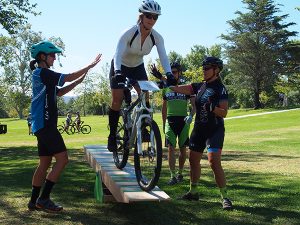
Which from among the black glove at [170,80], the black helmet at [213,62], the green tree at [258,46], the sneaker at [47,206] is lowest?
the sneaker at [47,206]

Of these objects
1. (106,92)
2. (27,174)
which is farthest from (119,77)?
(106,92)

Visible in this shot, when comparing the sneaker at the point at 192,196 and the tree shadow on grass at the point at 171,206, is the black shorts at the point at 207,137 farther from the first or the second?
the tree shadow on grass at the point at 171,206

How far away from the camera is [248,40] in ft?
193

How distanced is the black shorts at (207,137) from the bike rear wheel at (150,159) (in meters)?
1.09

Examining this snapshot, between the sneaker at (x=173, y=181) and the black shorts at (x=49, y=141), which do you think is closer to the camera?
the black shorts at (x=49, y=141)

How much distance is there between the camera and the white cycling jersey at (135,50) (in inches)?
228

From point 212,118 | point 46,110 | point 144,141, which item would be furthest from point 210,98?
point 46,110

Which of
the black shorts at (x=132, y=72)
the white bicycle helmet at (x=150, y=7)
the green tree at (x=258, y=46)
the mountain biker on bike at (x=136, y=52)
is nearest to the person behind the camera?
the white bicycle helmet at (x=150, y=7)

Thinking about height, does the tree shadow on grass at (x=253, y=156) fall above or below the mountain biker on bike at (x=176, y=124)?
below

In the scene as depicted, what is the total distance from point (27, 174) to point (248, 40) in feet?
174

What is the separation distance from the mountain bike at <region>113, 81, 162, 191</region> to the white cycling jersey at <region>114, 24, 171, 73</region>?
0.52 m

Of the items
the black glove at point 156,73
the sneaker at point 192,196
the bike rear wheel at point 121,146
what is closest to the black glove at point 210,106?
the black glove at point 156,73

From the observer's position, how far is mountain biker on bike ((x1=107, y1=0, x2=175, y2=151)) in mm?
5535

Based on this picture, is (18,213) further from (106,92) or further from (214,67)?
(106,92)
